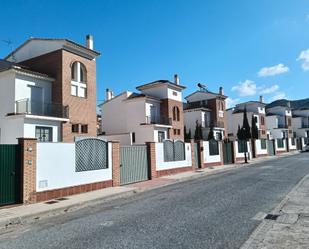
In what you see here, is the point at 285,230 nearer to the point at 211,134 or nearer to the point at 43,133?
the point at 43,133

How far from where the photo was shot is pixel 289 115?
74312mm

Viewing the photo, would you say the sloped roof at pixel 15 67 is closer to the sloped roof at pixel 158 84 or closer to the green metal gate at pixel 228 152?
the sloped roof at pixel 158 84

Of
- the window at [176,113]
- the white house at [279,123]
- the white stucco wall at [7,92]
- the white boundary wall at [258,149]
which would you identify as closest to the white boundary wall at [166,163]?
the white stucco wall at [7,92]

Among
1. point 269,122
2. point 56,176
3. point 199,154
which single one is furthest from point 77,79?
point 269,122

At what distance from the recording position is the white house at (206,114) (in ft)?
156

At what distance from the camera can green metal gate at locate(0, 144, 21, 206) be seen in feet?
32.6

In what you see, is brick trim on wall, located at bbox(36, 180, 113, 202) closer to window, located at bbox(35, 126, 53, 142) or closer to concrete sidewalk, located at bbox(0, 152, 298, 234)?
concrete sidewalk, located at bbox(0, 152, 298, 234)

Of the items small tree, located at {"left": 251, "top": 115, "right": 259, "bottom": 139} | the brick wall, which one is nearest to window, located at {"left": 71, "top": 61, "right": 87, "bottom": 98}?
the brick wall

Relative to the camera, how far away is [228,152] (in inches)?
1224

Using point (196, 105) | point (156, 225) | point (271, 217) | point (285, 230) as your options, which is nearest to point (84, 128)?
point (156, 225)

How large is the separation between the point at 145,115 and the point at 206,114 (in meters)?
17.2

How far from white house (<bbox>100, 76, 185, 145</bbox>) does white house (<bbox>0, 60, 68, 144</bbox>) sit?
12.8 meters

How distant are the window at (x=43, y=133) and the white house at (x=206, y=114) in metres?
29.1

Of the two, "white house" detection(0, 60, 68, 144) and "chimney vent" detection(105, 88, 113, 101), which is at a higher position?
"chimney vent" detection(105, 88, 113, 101)
